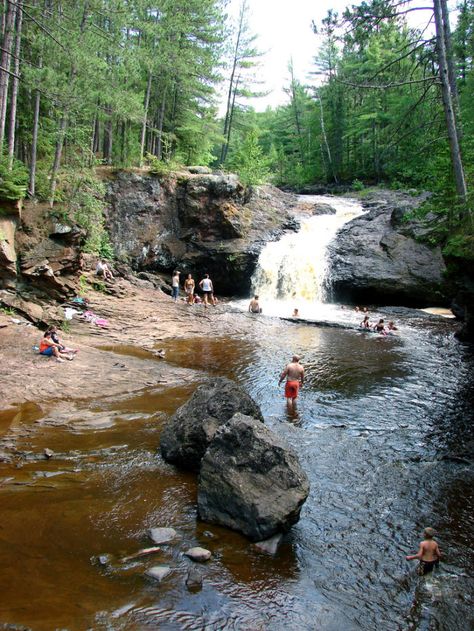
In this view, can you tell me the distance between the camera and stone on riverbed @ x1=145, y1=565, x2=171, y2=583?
4395mm

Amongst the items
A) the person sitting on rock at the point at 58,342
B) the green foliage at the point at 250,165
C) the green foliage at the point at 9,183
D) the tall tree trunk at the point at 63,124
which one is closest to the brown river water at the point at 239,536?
the person sitting on rock at the point at 58,342

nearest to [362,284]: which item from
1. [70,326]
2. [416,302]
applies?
[416,302]

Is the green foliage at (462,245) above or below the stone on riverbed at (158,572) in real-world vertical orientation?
above

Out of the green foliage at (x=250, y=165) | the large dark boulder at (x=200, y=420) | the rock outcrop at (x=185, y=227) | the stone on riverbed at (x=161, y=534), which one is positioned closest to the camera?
the stone on riverbed at (x=161, y=534)

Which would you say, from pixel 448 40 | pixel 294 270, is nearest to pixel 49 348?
pixel 448 40

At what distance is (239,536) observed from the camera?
17.1 ft

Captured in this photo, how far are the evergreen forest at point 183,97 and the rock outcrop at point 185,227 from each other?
5.14ft

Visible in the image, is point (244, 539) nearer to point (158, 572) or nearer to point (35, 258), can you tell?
point (158, 572)

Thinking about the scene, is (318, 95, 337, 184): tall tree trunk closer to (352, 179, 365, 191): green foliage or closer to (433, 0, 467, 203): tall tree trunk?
(352, 179, 365, 191): green foliage

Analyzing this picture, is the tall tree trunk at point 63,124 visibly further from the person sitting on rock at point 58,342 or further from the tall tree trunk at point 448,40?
the tall tree trunk at point 448,40

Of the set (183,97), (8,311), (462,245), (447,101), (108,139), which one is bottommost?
(8,311)

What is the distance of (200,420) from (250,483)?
5.78 ft

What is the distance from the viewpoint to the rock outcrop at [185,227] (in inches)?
939

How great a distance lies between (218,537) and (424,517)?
9.60 ft
